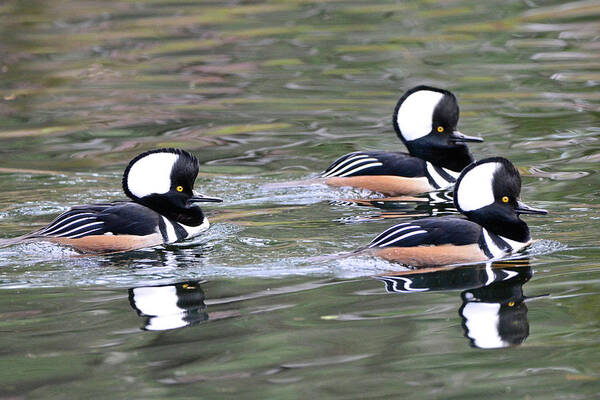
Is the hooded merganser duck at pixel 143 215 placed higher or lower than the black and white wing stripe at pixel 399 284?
higher

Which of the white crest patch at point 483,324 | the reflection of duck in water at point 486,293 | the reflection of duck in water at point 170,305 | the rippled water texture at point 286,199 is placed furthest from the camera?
the reflection of duck in water at point 170,305

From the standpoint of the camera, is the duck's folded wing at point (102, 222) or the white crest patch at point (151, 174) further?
the white crest patch at point (151, 174)

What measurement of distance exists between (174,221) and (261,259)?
3.69 ft

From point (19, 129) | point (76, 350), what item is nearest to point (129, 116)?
point (19, 129)

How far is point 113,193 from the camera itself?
9.85 m

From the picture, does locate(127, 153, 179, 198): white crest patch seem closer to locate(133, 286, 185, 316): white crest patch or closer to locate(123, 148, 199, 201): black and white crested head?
locate(123, 148, 199, 201): black and white crested head

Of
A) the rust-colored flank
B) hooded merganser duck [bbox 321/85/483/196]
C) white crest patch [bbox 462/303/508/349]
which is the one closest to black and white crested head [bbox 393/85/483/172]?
hooded merganser duck [bbox 321/85/483/196]

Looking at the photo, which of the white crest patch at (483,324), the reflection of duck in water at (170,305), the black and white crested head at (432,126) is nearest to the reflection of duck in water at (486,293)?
the white crest patch at (483,324)

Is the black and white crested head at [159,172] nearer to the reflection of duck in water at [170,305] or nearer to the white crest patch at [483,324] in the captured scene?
the reflection of duck in water at [170,305]

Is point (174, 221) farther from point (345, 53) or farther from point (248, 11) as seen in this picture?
point (248, 11)

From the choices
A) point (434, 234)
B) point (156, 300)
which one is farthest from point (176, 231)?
point (434, 234)

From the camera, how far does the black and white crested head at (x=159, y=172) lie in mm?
8031

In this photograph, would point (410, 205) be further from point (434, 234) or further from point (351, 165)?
point (434, 234)

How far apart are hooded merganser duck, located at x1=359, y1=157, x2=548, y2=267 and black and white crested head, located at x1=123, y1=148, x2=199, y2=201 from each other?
1.69 metres
